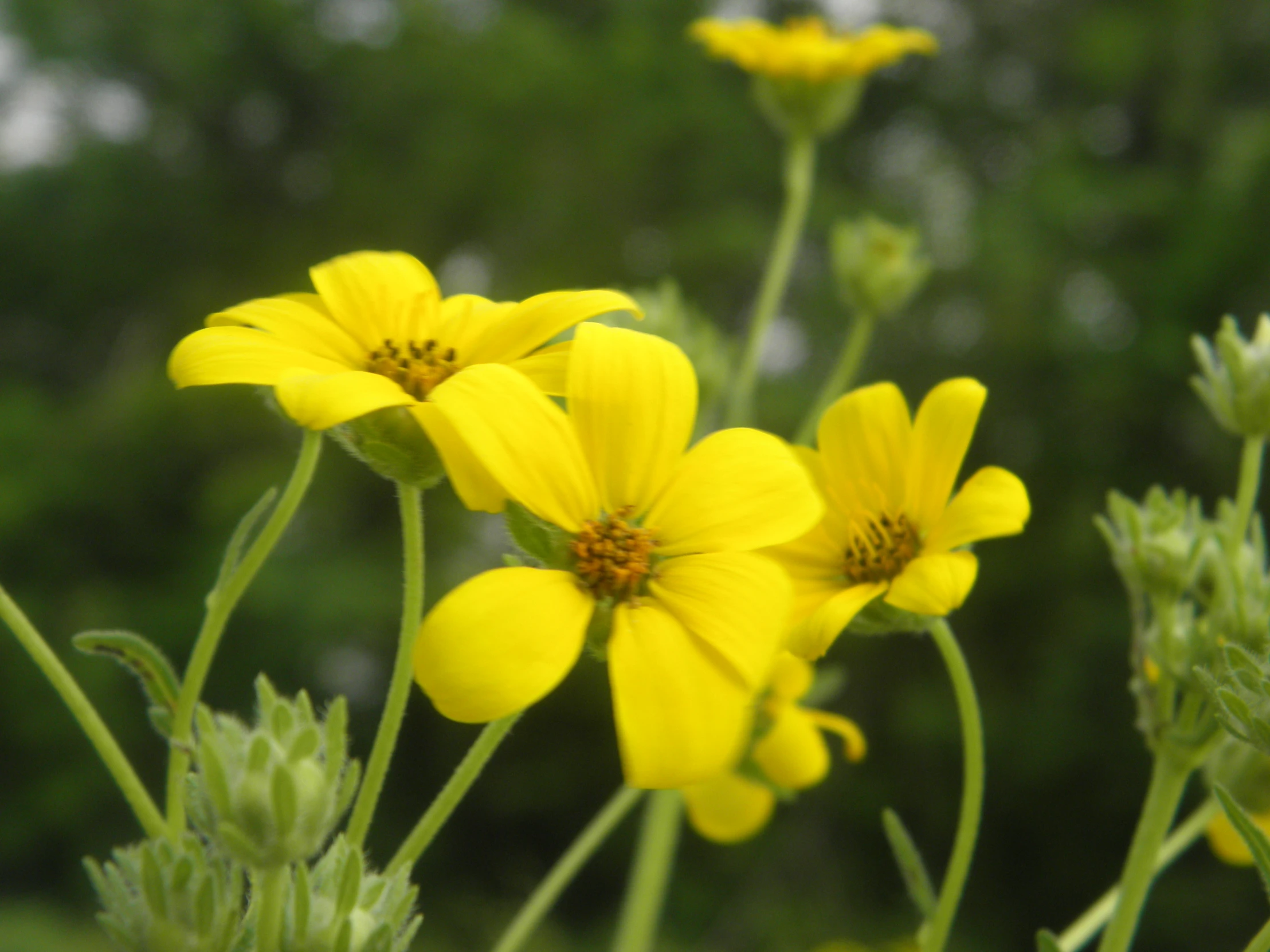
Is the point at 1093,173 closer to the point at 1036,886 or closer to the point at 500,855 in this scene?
the point at 1036,886

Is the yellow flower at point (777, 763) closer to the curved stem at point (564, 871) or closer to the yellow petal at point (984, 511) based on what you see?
the curved stem at point (564, 871)

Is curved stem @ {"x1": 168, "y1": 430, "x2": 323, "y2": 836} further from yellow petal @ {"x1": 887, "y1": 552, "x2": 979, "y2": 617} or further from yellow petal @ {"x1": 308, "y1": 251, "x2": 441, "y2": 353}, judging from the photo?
yellow petal @ {"x1": 887, "y1": 552, "x2": 979, "y2": 617}

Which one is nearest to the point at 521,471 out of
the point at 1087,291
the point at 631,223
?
the point at 1087,291

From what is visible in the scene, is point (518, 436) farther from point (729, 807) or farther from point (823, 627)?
point (729, 807)

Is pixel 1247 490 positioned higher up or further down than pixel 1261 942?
higher up

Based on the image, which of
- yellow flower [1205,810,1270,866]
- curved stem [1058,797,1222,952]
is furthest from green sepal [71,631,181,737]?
yellow flower [1205,810,1270,866]

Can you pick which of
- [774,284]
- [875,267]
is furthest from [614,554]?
[875,267]

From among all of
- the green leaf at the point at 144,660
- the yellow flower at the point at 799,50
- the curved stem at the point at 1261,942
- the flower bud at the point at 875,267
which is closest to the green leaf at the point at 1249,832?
the curved stem at the point at 1261,942
